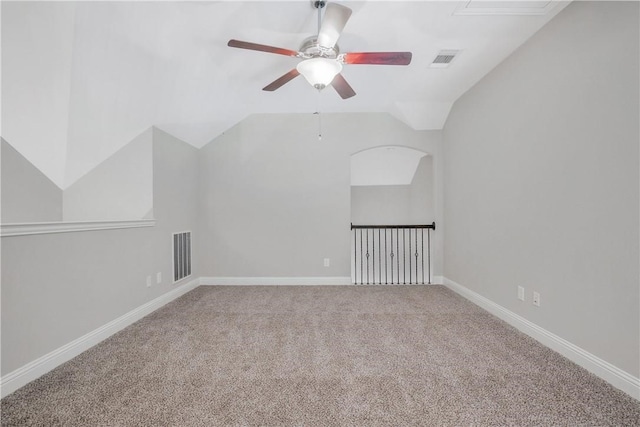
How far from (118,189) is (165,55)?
61.9 inches

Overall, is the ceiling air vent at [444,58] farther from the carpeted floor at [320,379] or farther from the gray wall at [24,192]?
the gray wall at [24,192]

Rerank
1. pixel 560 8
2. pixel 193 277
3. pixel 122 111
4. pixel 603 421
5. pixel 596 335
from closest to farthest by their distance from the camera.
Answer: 1. pixel 603 421
2. pixel 596 335
3. pixel 560 8
4. pixel 122 111
5. pixel 193 277

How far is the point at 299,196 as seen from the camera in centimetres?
436

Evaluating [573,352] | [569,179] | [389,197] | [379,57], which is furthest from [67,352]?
[389,197]

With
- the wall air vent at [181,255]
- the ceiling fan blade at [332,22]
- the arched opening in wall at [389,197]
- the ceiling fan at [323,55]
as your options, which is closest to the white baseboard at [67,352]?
the wall air vent at [181,255]

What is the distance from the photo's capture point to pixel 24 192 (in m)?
2.69

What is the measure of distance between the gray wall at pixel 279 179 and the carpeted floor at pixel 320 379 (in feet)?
4.69

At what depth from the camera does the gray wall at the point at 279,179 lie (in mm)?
4359

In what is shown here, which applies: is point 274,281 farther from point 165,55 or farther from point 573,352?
point 573,352

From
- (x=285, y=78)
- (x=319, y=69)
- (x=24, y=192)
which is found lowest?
Result: (x=24, y=192)

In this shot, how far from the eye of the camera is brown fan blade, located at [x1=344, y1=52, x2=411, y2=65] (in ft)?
6.59

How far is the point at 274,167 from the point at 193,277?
197 cm

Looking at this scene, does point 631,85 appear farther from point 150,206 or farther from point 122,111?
point 150,206

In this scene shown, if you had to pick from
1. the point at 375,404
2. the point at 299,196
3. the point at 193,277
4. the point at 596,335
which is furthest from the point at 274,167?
the point at 596,335
